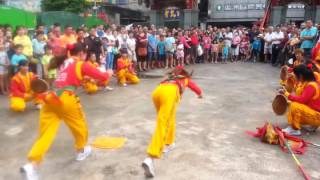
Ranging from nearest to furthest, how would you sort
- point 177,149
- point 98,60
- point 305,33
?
point 177,149 < point 98,60 < point 305,33

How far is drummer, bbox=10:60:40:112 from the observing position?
27.8ft

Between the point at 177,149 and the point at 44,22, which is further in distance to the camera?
the point at 44,22

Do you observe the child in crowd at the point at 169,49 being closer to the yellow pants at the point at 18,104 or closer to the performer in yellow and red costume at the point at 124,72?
the performer in yellow and red costume at the point at 124,72

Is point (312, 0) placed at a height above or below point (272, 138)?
above

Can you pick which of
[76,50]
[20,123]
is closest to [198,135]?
[76,50]

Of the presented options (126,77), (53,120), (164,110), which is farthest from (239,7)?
(53,120)

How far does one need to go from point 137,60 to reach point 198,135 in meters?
8.18

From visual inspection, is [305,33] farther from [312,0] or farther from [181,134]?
[312,0]

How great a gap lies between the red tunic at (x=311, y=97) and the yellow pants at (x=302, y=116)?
68 millimetres

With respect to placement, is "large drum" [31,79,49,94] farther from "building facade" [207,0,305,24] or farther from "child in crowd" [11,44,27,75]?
"building facade" [207,0,305,24]

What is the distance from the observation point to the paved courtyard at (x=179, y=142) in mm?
5152

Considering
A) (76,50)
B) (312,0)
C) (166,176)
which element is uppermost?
(312,0)

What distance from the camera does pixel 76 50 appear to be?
201 inches

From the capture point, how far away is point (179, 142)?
630 cm
